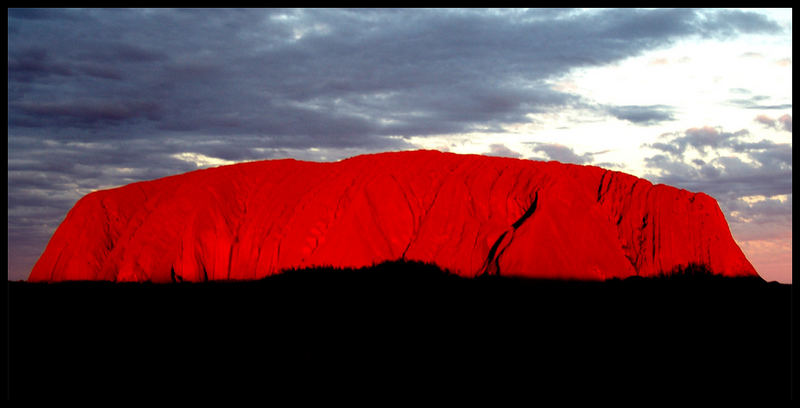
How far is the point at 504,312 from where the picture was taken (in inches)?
1064

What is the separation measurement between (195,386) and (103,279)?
4961cm

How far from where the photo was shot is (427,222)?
49.2 metres

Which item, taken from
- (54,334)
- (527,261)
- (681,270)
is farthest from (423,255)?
(54,334)

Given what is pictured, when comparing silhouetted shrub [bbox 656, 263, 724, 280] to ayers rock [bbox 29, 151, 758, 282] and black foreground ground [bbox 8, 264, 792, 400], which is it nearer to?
ayers rock [bbox 29, 151, 758, 282]

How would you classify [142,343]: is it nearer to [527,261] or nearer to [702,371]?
[702,371]

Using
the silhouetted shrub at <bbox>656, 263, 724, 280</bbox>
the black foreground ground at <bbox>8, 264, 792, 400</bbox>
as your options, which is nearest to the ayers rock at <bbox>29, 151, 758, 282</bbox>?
the silhouetted shrub at <bbox>656, 263, 724, 280</bbox>

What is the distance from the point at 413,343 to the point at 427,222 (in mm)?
30519

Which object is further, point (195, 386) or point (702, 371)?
point (702, 371)

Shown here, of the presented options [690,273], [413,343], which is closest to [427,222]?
[690,273]

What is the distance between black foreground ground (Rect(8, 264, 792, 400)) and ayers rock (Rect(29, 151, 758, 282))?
1062cm

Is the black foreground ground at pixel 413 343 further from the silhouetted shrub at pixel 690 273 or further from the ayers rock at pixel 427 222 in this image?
the silhouetted shrub at pixel 690 273

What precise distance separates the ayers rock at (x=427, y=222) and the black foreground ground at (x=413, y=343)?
1062 centimetres

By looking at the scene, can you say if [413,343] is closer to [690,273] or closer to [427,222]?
[427,222]

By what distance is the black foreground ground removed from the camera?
48.4 feet
